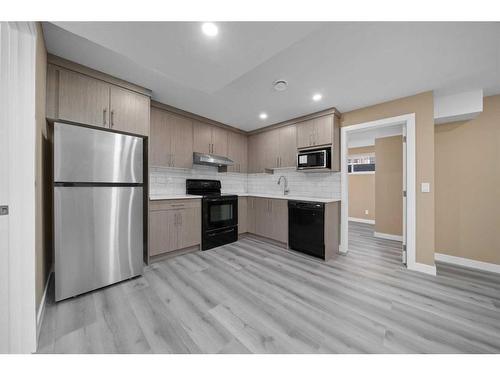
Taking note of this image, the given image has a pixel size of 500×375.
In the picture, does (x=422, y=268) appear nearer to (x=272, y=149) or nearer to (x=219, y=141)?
(x=272, y=149)

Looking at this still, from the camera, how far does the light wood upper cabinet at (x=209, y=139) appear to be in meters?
3.45

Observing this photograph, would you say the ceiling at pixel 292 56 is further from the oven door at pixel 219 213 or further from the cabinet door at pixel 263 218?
the cabinet door at pixel 263 218

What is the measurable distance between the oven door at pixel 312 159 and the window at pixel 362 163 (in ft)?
11.9

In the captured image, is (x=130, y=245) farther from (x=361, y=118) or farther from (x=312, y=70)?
(x=361, y=118)

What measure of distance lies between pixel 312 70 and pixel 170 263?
3.08m

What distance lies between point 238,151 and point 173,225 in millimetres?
2264

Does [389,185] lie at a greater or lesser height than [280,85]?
lesser

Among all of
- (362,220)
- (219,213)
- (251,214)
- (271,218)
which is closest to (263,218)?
(271,218)

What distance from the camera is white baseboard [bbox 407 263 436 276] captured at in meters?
2.37

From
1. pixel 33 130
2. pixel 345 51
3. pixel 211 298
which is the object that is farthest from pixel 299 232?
pixel 33 130

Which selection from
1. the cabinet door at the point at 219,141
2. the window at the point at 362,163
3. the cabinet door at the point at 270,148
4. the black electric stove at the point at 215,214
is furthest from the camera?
the window at the point at 362,163

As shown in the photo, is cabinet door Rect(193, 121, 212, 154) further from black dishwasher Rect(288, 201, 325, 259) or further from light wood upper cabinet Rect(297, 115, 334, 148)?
black dishwasher Rect(288, 201, 325, 259)

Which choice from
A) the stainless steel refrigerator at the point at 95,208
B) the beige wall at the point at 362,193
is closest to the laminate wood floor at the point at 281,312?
the stainless steel refrigerator at the point at 95,208

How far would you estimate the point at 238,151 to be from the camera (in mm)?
4273
